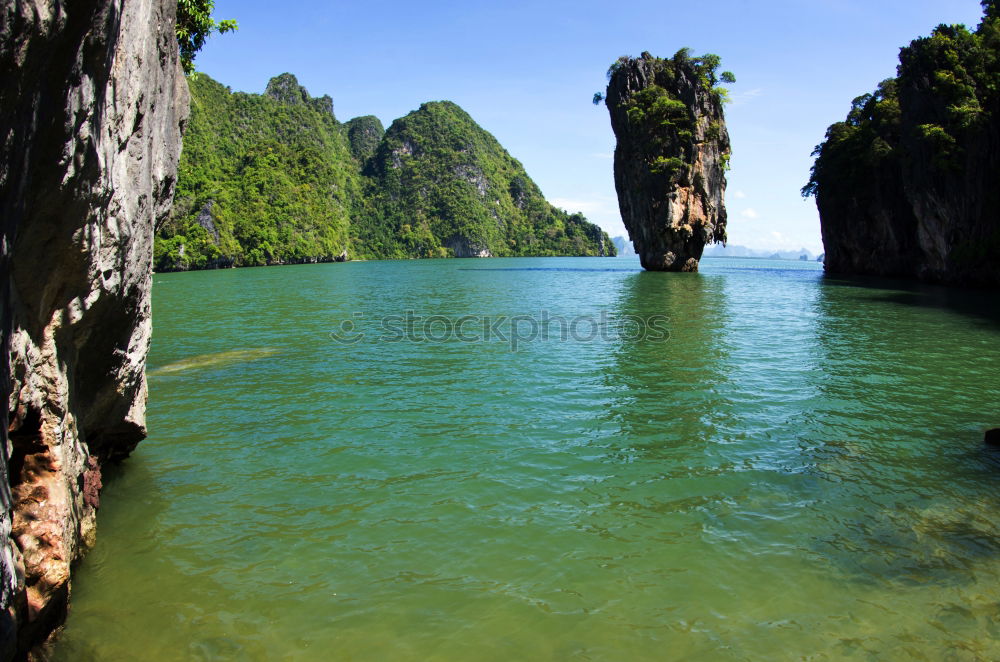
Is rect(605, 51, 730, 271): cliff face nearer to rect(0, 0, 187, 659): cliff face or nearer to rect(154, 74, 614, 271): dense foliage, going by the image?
rect(154, 74, 614, 271): dense foliage

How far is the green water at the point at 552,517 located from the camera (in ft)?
15.4

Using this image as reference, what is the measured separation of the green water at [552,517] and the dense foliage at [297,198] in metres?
62.0

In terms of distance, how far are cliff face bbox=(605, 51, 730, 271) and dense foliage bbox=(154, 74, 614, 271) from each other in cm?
4942

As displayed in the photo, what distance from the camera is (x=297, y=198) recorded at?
123812mm

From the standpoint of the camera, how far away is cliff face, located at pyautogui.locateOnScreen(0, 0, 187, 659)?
3.30 meters

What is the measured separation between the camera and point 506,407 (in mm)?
10836

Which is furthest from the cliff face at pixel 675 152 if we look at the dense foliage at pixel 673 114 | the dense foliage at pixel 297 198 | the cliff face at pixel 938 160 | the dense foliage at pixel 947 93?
the dense foliage at pixel 297 198

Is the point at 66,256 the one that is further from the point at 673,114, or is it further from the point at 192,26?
the point at 673,114

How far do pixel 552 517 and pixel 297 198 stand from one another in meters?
128

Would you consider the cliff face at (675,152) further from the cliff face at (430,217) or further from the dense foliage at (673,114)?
the cliff face at (430,217)

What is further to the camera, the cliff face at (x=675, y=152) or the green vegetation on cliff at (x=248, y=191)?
the green vegetation on cliff at (x=248, y=191)

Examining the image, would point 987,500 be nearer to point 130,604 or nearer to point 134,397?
point 130,604

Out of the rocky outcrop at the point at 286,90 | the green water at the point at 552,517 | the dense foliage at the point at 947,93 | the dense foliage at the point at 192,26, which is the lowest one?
the green water at the point at 552,517

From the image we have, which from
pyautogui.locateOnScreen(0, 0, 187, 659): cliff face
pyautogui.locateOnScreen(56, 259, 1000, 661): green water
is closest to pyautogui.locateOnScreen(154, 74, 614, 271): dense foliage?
pyautogui.locateOnScreen(56, 259, 1000, 661): green water
